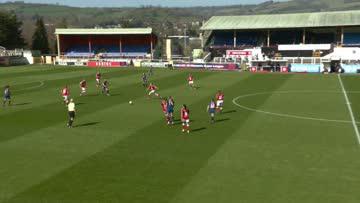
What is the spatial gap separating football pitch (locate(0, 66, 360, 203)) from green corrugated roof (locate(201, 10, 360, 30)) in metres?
58.2

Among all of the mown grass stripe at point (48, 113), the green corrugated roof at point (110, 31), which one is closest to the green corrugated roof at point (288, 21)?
the green corrugated roof at point (110, 31)

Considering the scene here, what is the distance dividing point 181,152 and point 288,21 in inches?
3261

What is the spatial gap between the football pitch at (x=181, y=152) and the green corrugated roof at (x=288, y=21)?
2291 inches

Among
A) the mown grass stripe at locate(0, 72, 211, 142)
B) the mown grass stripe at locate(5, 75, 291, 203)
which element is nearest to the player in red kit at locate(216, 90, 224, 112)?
the mown grass stripe at locate(5, 75, 291, 203)

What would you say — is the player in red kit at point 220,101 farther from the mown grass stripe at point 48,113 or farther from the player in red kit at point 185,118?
the mown grass stripe at point 48,113

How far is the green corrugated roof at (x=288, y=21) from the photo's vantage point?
9381 cm

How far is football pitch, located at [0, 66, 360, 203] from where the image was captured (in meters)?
16.5

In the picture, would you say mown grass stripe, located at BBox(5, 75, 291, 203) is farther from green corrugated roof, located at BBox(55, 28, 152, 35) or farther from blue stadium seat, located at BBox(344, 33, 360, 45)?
green corrugated roof, located at BBox(55, 28, 152, 35)

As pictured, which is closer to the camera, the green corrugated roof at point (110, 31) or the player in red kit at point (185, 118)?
the player in red kit at point (185, 118)

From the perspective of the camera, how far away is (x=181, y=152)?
2194cm

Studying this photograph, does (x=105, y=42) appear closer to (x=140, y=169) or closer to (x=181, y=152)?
(x=181, y=152)

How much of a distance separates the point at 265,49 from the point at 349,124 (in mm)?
69825

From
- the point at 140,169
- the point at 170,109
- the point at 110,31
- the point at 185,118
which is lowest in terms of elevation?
the point at 140,169

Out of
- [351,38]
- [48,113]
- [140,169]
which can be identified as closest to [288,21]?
[351,38]
